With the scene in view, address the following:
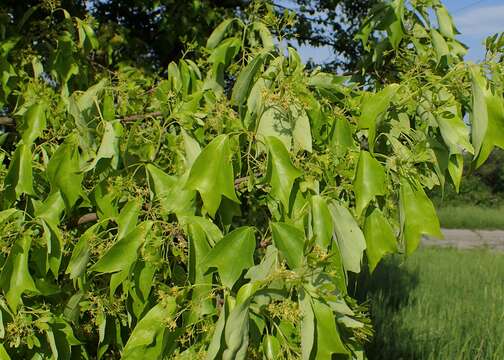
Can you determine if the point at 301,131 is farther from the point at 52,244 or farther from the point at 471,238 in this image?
the point at 471,238

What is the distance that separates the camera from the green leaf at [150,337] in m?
1.02

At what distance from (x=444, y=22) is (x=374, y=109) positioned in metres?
0.76

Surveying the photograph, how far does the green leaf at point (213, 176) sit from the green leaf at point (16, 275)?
422mm

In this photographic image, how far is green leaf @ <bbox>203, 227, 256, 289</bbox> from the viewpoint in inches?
38.3

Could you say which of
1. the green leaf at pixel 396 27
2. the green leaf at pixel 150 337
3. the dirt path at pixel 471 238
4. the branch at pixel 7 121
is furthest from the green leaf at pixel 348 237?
the dirt path at pixel 471 238

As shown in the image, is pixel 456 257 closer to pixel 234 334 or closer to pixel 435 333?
pixel 435 333

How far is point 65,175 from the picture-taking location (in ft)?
3.99

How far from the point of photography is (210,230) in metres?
1.06

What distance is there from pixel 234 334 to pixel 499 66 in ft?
2.02

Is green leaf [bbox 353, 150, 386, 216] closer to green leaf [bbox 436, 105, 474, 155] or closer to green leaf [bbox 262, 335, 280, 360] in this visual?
green leaf [bbox 436, 105, 474, 155]

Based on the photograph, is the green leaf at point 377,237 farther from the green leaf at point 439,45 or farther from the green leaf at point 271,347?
the green leaf at point 439,45

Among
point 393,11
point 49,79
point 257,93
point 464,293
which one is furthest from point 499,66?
point 464,293

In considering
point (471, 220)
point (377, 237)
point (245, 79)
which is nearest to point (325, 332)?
point (377, 237)

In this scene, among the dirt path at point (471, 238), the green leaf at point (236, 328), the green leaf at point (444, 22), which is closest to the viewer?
the green leaf at point (236, 328)
